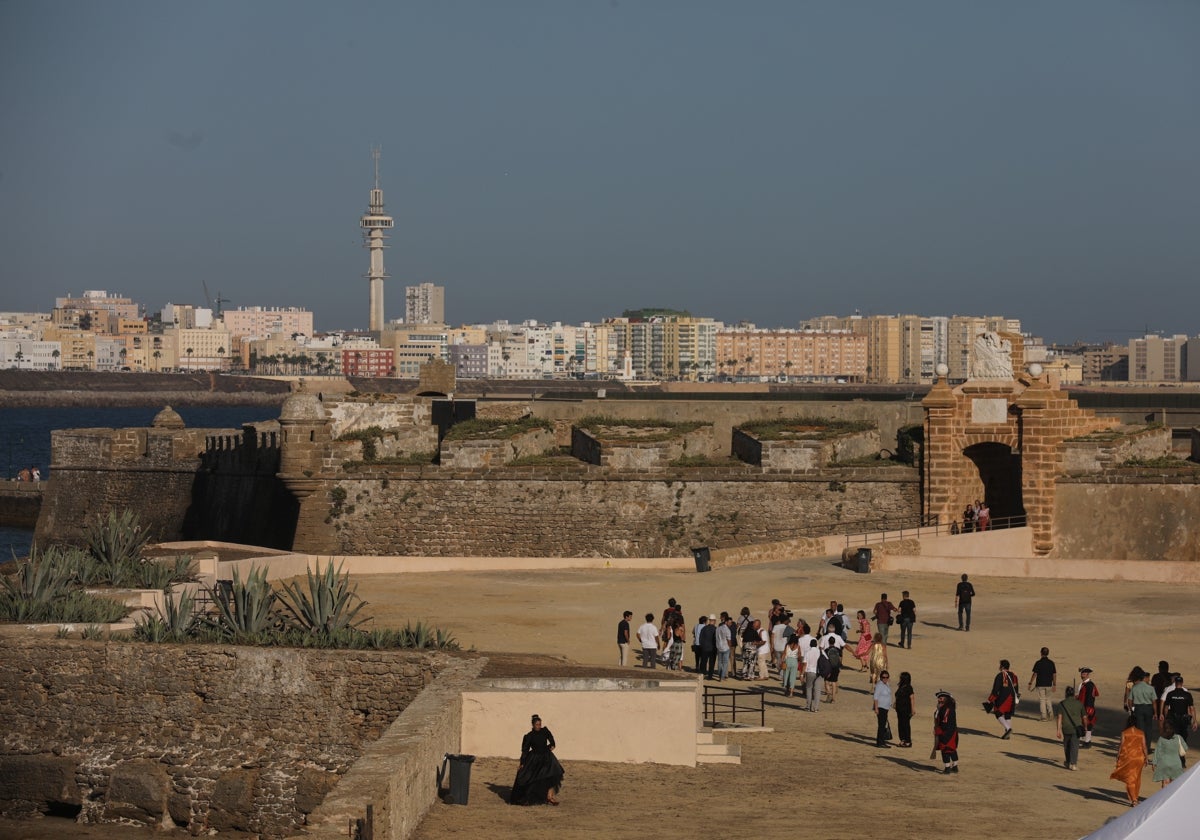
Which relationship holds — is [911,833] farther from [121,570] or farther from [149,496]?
[149,496]

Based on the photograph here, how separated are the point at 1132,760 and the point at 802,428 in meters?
19.9

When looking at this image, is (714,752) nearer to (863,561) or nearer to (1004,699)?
(1004,699)

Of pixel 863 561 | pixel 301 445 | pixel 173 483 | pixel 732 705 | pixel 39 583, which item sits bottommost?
pixel 732 705

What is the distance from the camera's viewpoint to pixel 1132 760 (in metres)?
14.6

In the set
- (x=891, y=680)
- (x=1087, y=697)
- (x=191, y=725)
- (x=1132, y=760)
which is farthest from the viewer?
(x=891, y=680)

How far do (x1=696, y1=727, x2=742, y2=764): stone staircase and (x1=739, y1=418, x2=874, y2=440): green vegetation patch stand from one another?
16.9 m

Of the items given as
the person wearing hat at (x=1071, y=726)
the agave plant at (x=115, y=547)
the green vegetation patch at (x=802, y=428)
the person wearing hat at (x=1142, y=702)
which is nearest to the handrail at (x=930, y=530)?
the green vegetation patch at (x=802, y=428)

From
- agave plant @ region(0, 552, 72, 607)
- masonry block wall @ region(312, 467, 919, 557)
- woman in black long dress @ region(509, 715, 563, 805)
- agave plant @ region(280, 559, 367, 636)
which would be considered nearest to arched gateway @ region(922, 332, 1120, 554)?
masonry block wall @ region(312, 467, 919, 557)

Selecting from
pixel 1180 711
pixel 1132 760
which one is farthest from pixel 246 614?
pixel 1180 711

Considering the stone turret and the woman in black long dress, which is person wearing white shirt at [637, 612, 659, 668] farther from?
the stone turret

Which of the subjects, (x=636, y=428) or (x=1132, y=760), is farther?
(x=636, y=428)

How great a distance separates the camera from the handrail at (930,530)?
29703mm

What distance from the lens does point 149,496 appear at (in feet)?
130

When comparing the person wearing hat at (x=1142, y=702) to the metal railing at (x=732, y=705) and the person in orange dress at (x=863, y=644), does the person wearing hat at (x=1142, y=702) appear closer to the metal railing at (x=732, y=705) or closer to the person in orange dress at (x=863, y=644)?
the metal railing at (x=732, y=705)
